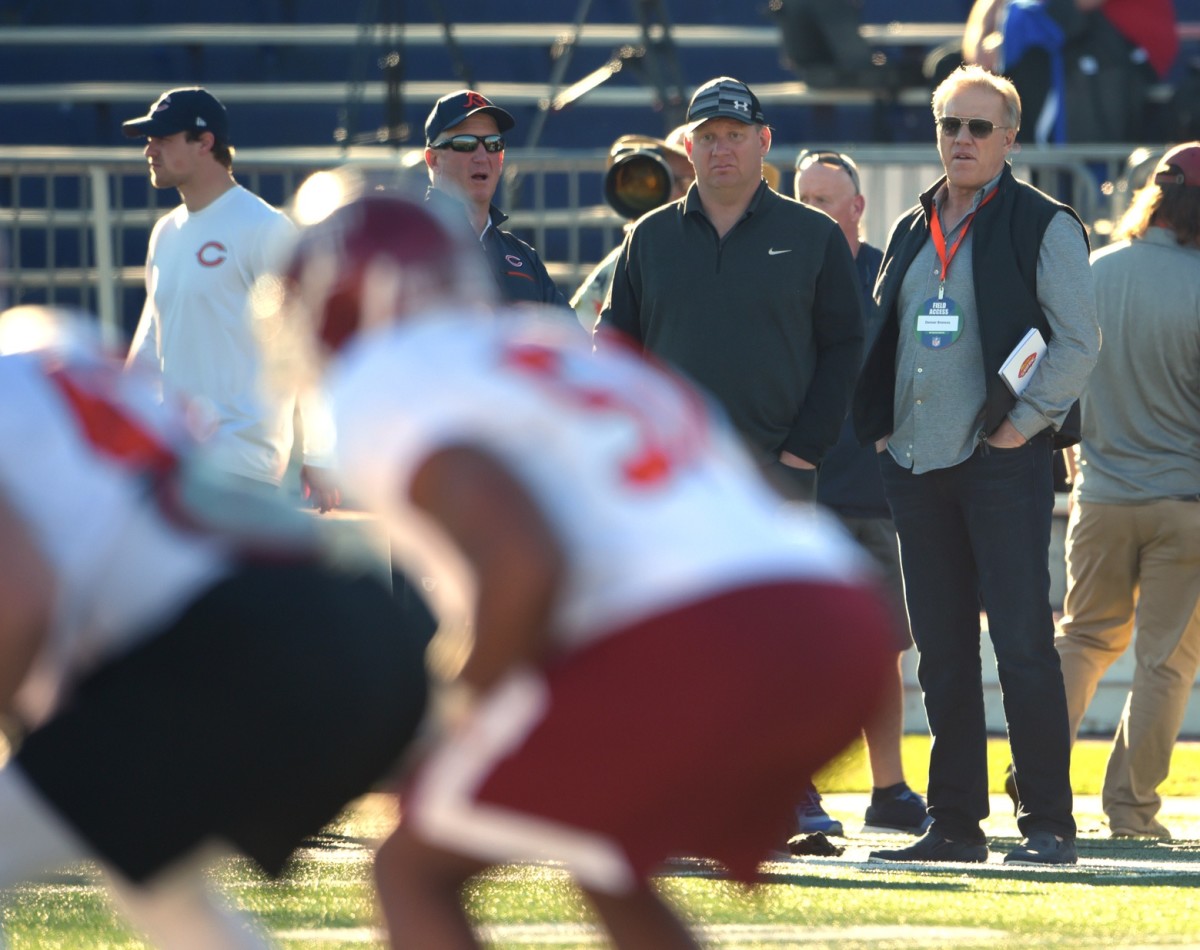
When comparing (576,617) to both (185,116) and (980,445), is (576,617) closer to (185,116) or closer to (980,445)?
(980,445)

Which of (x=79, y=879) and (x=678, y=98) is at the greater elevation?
(x=678, y=98)

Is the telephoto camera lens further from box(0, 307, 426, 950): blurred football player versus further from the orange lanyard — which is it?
box(0, 307, 426, 950): blurred football player

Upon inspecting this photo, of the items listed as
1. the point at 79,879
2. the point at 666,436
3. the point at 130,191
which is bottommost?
the point at 79,879

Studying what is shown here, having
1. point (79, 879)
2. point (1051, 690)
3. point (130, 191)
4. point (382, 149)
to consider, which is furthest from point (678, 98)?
point (79, 879)

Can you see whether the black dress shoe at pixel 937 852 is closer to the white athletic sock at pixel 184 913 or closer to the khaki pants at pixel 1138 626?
the khaki pants at pixel 1138 626

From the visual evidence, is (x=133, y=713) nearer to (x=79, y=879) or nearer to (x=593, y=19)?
(x=79, y=879)

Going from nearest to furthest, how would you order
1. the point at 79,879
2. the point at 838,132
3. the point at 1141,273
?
the point at 79,879
the point at 1141,273
the point at 838,132

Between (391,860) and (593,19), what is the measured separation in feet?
43.7

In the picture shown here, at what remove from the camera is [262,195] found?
34.8 feet

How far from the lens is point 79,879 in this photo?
19.3 ft

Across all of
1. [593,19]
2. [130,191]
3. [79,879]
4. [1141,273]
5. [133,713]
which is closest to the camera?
[133,713]

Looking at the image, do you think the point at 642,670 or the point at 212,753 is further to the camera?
the point at 212,753

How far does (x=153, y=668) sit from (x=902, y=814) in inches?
181

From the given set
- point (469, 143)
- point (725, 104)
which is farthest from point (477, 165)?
point (725, 104)
